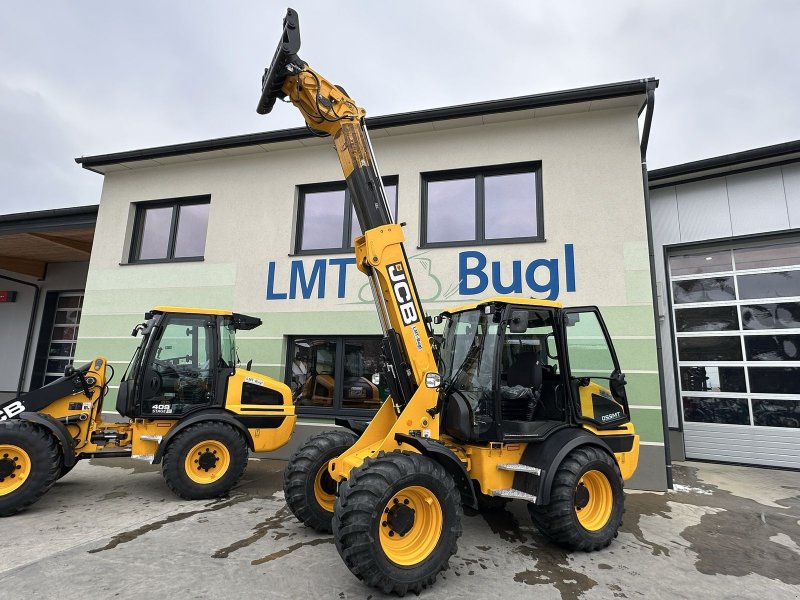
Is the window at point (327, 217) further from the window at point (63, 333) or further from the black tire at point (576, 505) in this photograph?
the window at point (63, 333)

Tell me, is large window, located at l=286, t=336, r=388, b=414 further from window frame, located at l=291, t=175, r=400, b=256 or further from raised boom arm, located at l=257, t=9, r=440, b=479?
raised boom arm, located at l=257, t=9, r=440, b=479

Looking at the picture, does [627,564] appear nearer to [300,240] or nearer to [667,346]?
[667,346]

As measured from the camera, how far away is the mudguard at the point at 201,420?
512cm

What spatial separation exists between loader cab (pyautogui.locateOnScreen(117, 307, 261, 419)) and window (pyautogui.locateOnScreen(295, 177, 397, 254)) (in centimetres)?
259

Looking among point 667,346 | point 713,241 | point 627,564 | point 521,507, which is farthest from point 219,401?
point 713,241

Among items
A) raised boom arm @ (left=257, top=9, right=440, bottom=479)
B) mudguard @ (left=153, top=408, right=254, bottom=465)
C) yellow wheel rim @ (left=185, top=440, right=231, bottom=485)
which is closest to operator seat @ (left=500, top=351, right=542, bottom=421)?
raised boom arm @ (left=257, top=9, right=440, bottom=479)

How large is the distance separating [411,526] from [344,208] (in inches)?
240

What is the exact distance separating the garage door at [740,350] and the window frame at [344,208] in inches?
213

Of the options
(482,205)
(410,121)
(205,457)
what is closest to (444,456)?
(205,457)

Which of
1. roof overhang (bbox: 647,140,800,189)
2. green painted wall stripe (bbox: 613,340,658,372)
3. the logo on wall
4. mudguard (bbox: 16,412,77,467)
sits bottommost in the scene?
mudguard (bbox: 16,412,77,467)

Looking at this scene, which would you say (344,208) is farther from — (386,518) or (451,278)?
(386,518)

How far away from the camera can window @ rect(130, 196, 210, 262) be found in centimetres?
889

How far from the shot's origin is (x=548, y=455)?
387 cm

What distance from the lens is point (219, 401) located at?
5746 mm
